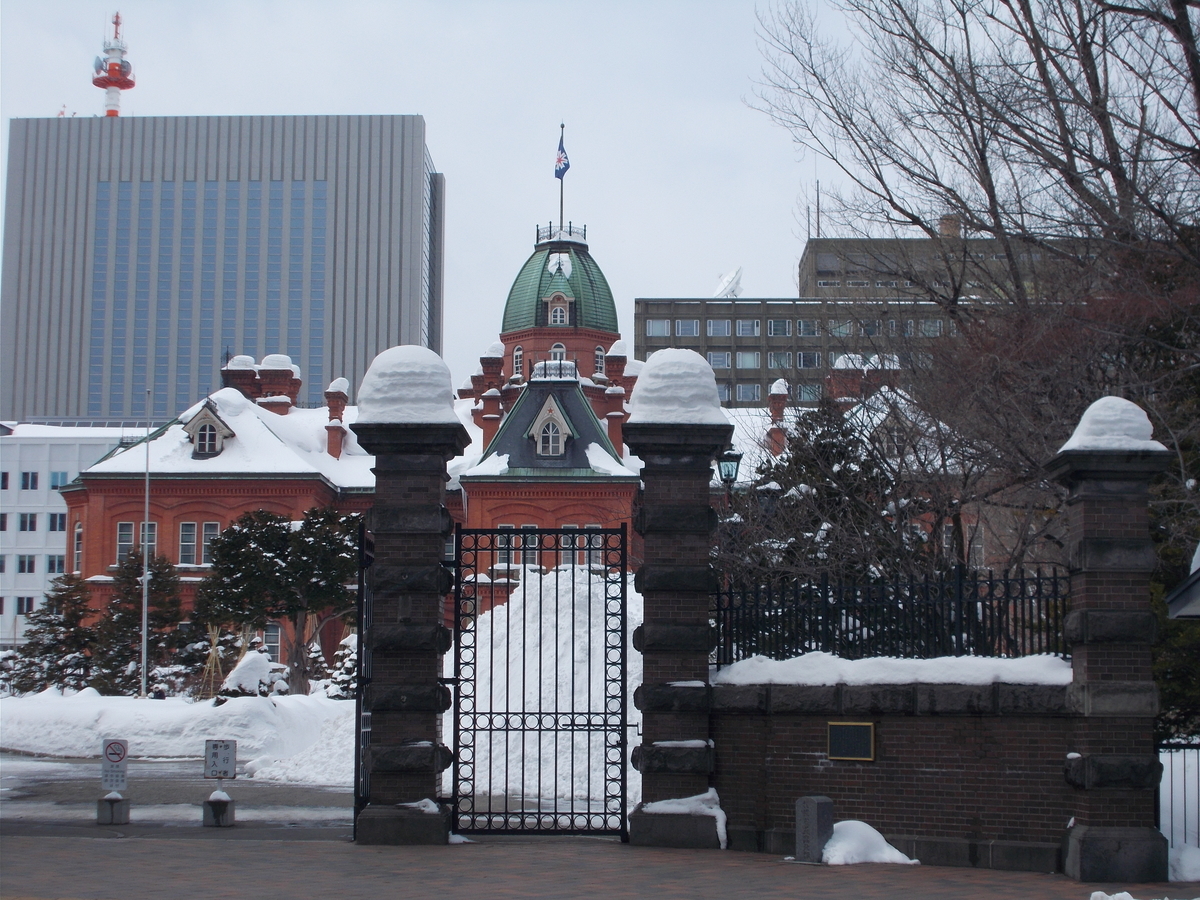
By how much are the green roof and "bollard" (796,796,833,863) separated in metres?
59.5

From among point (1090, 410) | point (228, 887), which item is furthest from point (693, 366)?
point (228, 887)

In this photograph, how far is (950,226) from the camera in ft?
62.7

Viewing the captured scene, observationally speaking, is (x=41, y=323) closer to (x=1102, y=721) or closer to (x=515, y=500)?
(x=515, y=500)

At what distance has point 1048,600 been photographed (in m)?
11.9

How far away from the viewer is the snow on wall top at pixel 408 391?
42.5 feet

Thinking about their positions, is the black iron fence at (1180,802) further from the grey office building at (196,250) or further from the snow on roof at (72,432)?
the grey office building at (196,250)

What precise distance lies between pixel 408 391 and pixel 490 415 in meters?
50.5

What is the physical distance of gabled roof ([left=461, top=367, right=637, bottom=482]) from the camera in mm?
53938

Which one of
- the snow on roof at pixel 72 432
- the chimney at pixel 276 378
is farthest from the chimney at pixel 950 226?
the snow on roof at pixel 72 432

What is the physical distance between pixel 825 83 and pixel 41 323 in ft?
474

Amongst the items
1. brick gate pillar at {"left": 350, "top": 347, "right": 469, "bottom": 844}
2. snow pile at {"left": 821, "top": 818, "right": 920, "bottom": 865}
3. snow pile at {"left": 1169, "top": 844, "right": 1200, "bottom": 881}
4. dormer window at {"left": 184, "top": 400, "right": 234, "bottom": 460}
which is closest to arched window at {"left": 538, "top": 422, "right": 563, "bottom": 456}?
dormer window at {"left": 184, "top": 400, "right": 234, "bottom": 460}

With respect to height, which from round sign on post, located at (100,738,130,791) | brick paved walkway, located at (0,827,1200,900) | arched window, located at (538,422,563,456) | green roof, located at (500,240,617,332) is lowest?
brick paved walkway, located at (0,827,1200,900)

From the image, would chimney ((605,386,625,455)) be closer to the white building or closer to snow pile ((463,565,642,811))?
snow pile ((463,565,642,811))

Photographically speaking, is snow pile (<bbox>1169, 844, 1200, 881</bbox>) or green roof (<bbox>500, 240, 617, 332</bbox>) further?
green roof (<bbox>500, 240, 617, 332</bbox>)
